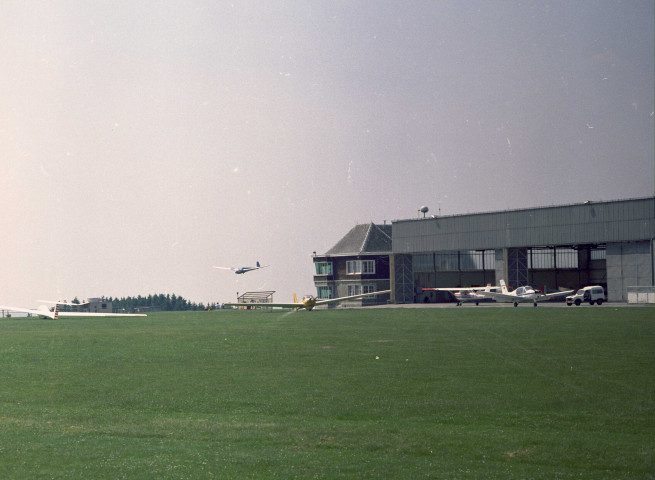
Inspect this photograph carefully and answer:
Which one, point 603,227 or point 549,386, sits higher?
point 603,227

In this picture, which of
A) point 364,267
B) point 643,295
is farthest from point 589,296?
point 364,267

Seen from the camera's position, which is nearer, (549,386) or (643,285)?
(549,386)

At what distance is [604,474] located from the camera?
8.87 metres

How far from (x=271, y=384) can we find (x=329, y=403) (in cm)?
294

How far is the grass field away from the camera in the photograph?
30.9 ft

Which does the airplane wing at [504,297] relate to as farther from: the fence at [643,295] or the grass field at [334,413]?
the grass field at [334,413]

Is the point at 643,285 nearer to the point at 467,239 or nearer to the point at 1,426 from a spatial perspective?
the point at 467,239

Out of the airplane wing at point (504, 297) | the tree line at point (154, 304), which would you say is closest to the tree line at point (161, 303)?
the tree line at point (154, 304)

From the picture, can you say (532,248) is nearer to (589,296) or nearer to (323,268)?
(589,296)

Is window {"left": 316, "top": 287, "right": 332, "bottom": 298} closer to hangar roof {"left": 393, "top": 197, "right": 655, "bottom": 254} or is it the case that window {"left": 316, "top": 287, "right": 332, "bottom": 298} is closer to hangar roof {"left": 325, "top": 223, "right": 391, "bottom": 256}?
hangar roof {"left": 325, "top": 223, "right": 391, "bottom": 256}

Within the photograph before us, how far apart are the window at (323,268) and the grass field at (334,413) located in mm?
83769

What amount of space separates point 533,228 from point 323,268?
120 feet

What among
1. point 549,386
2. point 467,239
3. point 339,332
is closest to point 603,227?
point 467,239

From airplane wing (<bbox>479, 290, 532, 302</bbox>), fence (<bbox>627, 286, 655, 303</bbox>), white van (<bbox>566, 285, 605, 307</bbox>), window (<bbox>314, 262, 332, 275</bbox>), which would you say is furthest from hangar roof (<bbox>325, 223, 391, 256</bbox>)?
fence (<bbox>627, 286, 655, 303</bbox>)
